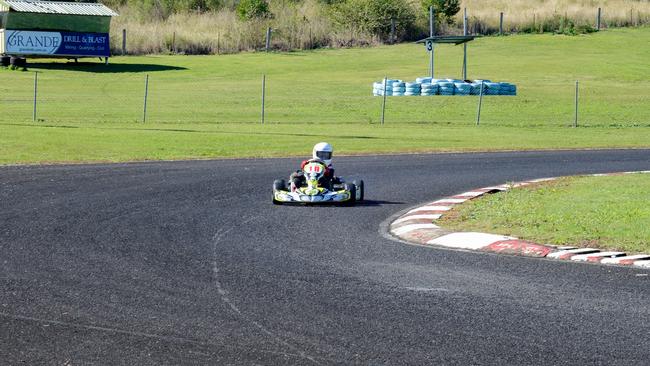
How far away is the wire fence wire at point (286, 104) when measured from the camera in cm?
3944

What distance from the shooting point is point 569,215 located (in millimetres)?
15555

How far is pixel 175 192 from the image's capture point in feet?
60.6

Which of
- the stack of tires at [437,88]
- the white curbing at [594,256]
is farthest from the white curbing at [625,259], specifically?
the stack of tires at [437,88]

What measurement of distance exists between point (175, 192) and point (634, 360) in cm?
1156

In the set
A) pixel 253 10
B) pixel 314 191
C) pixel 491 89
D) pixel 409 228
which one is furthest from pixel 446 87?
pixel 409 228

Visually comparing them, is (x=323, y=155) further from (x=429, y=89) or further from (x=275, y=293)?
(x=429, y=89)

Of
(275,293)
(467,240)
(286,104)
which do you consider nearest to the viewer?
(275,293)

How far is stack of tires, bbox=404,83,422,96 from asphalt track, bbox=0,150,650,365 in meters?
29.0

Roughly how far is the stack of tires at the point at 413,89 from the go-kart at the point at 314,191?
94.4 feet

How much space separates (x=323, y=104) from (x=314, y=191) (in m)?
27.3

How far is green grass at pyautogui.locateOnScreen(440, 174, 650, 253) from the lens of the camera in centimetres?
1354

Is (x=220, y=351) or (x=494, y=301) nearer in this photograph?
(x=220, y=351)

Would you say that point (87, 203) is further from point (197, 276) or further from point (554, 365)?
point (554, 365)

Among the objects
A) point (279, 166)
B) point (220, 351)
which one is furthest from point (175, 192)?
point (220, 351)
